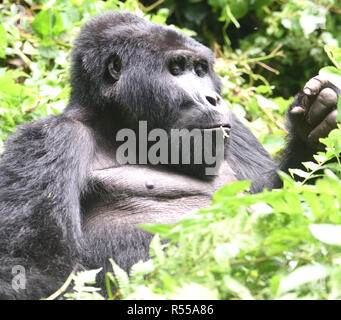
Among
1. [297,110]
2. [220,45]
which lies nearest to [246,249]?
[297,110]

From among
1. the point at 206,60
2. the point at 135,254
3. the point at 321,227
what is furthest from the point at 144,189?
the point at 321,227

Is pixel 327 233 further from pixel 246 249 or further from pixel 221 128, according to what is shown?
pixel 221 128

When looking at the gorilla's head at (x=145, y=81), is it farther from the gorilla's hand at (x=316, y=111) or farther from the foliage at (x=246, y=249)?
the foliage at (x=246, y=249)

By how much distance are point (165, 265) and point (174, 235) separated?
104mm

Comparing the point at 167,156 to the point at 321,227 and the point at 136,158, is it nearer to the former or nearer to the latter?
the point at 136,158

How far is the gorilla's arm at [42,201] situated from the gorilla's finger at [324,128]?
1.21 metres

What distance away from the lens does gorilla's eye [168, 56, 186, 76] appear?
3211 millimetres

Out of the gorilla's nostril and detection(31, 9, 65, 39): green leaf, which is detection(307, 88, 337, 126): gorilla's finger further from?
detection(31, 9, 65, 39): green leaf

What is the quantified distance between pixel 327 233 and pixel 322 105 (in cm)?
168

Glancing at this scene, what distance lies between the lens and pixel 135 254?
2.81 meters

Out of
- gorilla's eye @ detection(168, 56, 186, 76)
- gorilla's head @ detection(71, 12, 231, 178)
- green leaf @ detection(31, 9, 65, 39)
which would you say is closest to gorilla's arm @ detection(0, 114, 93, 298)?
gorilla's head @ detection(71, 12, 231, 178)

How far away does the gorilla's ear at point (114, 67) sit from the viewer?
127 inches

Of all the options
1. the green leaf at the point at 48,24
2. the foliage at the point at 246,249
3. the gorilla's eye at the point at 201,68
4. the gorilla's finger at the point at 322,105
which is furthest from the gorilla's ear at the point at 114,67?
the green leaf at the point at 48,24

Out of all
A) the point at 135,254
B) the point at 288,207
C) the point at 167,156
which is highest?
the point at 167,156
